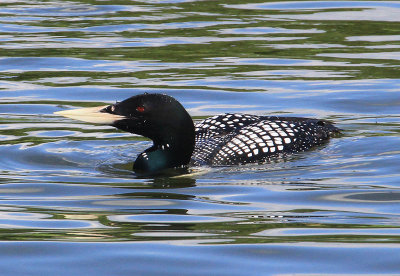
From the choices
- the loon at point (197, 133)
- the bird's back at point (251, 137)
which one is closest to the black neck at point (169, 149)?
the loon at point (197, 133)

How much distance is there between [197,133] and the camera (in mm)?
8227

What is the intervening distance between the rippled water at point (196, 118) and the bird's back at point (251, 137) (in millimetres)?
172

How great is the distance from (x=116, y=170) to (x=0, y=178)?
2.82ft

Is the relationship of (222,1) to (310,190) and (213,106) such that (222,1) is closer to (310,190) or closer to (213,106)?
(213,106)

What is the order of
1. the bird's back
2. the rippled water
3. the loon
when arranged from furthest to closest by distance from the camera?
the bird's back < the loon < the rippled water

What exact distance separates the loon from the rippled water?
18 centimetres

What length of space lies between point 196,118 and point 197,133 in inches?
42.5

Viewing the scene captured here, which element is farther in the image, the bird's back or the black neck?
the bird's back

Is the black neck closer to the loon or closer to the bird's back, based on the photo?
the loon

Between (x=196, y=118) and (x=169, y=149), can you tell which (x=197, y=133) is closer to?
(x=169, y=149)

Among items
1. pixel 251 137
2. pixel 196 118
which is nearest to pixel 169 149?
pixel 251 137

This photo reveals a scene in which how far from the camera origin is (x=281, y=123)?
808 centimetres

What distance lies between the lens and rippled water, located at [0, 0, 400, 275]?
4.81 meters

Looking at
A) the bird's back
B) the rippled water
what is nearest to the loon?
the bird's back
